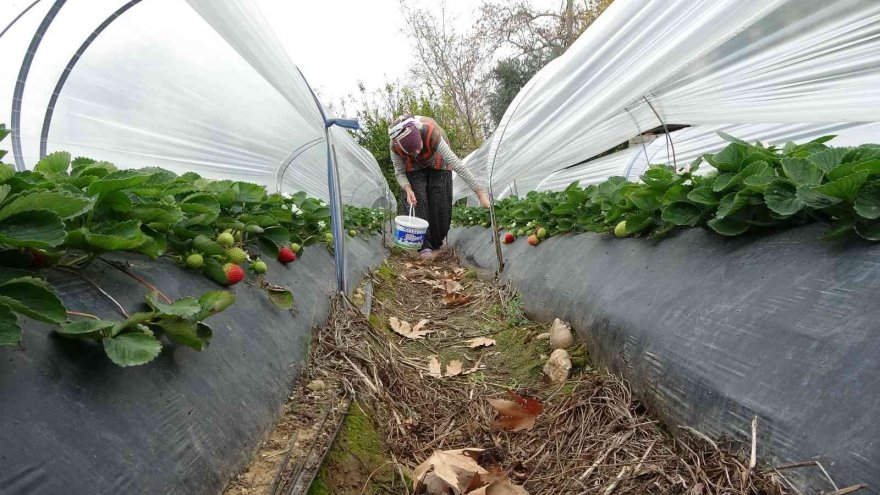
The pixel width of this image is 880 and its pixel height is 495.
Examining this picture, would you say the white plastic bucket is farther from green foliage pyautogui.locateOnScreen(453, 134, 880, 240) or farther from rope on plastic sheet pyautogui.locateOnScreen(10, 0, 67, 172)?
rope on plastic sheet pyautogui.locateOnScreen(10, 0, 67, 172)

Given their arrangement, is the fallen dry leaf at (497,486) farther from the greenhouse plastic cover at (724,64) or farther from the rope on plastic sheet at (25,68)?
the rope on plastic sheet at (25,68)

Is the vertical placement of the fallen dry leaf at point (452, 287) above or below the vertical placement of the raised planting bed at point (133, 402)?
below

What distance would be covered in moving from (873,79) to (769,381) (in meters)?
1.18

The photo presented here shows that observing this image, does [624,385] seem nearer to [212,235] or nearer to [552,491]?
[552,491]

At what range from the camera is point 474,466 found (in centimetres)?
128

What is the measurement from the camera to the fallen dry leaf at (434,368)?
2.10 meters

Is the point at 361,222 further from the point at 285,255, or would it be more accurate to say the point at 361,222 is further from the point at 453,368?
the point at 453,368

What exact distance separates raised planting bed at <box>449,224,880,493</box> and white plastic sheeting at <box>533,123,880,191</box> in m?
0.53

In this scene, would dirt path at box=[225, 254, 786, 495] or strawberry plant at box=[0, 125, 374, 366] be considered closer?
strawberry plant at box=[0, 125, 374, 366]

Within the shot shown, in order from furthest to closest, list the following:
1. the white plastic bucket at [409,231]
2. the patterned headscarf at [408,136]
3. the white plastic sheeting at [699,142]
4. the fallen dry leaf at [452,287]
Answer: the patterned headscarf at [408,136], the white plastic bucket at [409,231], the fallen dry leaf at [452,287], the white plastic sheeting at [699,142]

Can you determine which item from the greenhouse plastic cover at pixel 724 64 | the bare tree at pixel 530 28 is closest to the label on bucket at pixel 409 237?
the greenhouse plastic cover at pixel 724 64

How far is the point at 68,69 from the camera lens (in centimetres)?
304

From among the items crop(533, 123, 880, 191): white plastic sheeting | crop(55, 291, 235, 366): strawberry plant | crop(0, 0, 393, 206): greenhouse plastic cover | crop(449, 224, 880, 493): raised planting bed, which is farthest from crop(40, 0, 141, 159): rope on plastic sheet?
crop(533, 123, 880, 191): white plastic sheeting

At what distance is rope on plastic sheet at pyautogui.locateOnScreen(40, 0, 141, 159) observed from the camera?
2.98 m
